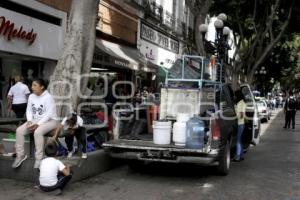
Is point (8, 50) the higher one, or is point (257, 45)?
point (257, 45)

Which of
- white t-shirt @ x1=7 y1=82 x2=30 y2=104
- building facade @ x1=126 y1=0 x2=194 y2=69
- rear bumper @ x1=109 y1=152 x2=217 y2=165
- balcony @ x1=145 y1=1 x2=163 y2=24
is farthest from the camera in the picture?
balcony @ x1=145 y1=1 x2=163 y2=24

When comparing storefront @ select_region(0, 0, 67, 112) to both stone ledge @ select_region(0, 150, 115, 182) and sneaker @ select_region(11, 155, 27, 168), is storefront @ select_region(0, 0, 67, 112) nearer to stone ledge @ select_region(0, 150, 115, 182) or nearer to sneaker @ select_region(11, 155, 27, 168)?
stone ledge @ select_region(0, 150, 115, 182)

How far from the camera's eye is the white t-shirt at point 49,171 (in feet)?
25.6

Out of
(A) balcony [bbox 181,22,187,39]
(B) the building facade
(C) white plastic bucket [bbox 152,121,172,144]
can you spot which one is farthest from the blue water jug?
(A) balcony [bbox 181,22,187,39]

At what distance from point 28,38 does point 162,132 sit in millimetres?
9209

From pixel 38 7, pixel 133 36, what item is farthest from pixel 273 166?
pixel 133 36

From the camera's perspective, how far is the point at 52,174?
785cm

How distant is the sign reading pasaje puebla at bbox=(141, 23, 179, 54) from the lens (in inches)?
1185

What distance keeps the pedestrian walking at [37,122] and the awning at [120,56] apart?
11813 mm

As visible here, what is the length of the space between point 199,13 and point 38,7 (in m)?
6.49

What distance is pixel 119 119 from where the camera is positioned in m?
10.2

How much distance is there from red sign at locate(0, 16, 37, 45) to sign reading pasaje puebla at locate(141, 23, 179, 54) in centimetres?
1252

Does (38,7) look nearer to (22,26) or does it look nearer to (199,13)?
(22,26)

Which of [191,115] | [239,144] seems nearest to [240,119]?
[239,144]
